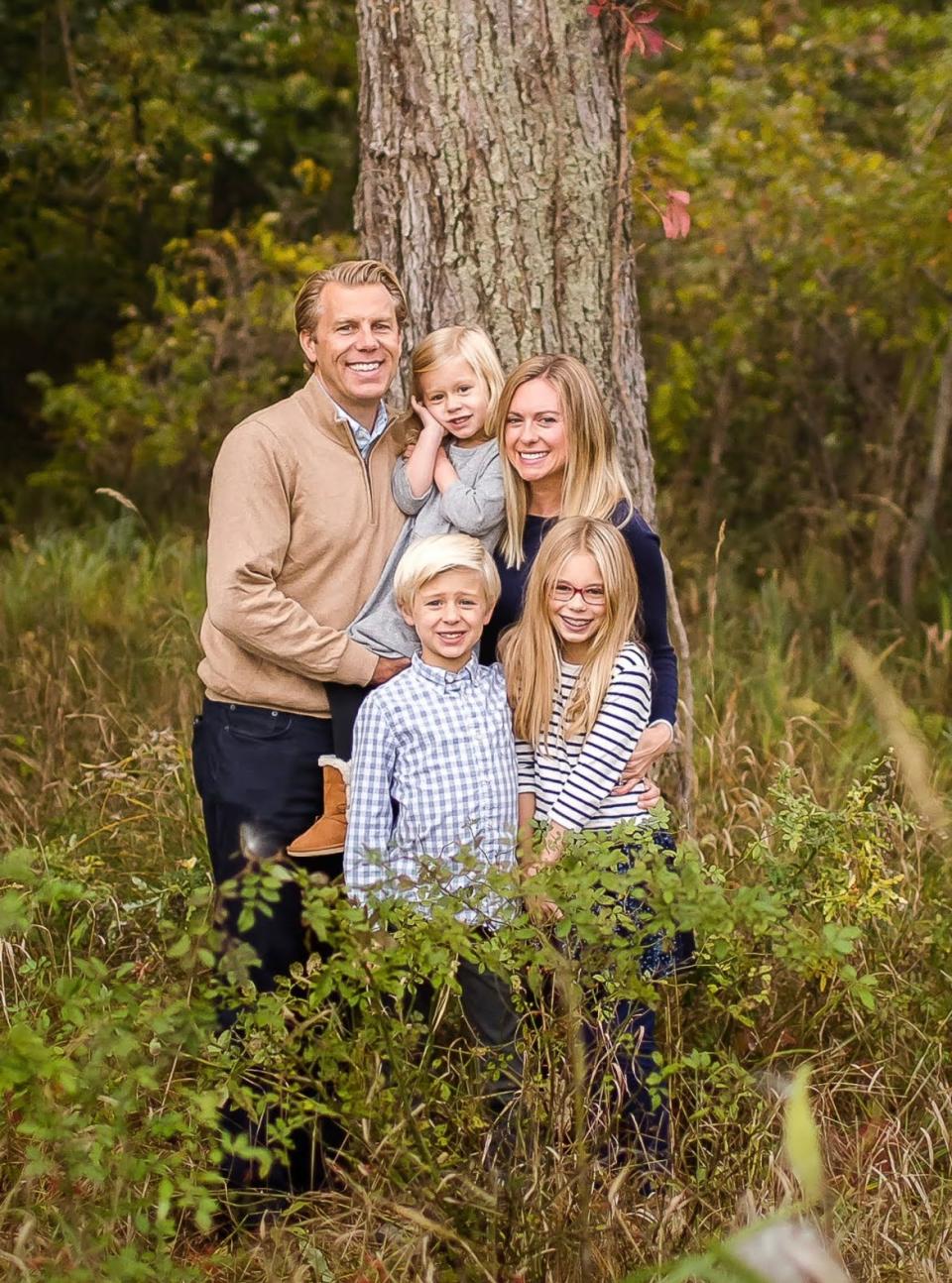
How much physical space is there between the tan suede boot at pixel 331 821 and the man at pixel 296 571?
8 centimetres

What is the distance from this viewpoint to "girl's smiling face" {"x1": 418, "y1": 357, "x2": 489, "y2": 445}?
3.61 meters

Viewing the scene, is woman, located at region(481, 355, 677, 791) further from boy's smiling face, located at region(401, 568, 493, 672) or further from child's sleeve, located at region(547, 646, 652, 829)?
boy's smiling face, located at region(401, 568, 493, 672)

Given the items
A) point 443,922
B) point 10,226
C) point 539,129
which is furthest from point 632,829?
point 10,226

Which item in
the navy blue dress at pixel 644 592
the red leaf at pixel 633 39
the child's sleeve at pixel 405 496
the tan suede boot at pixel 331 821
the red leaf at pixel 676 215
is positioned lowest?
the tan suede boot at pixel 331 821

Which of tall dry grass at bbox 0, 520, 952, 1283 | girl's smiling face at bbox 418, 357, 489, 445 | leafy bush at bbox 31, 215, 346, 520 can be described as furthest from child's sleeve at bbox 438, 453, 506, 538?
leafy bush at bbox 31, 215, 346, 520

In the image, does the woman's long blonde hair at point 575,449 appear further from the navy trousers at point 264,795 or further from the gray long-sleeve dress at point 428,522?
the navy trousers at point 264,795

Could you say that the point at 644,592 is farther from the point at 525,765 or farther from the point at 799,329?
the point at 799,329

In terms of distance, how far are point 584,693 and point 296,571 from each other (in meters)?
0.69

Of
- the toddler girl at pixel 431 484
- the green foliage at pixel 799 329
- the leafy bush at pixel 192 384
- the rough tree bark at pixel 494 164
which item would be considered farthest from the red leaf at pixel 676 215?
the leafy bush at pixel 192 384

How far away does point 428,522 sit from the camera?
3520 mm

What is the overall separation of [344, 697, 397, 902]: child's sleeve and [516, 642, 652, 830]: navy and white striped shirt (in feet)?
1.17

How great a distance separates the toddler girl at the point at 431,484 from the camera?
11.4 feet

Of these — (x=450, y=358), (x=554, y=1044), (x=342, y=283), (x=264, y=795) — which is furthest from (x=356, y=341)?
(x=554, y=1044)

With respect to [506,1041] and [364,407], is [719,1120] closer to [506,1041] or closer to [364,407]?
[506,1041]
